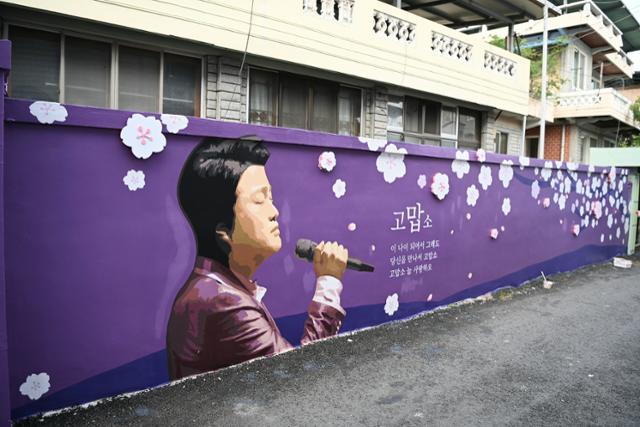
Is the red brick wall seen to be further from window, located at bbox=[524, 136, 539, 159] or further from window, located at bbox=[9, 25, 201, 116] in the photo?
window, located at bbox=[9, 25, 201, 116]

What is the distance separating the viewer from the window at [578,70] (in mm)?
19375

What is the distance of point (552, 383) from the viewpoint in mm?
4094

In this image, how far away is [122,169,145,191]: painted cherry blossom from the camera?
3430 mm

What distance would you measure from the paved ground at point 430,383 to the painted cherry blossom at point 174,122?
1922 millimetres

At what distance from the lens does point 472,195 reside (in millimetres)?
6668

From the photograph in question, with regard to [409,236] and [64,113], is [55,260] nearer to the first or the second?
[64,113]

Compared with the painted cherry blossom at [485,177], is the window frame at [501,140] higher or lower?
higher

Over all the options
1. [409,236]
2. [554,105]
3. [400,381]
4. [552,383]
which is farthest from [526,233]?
[554,105]

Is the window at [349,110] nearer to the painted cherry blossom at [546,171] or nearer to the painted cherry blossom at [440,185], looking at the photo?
the painted cherry blossom at [546,171]

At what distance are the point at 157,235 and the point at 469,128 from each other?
34.4 feet

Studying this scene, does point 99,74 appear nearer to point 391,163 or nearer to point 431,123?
point 391,163

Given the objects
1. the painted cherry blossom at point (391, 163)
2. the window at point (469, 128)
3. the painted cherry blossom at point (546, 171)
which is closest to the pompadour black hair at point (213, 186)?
the painted cherry blossom at point (391, 163)

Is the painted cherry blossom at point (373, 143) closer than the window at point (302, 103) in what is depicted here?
Yes

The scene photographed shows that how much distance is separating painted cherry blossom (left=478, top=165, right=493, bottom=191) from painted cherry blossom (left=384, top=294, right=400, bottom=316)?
2.28 meters
